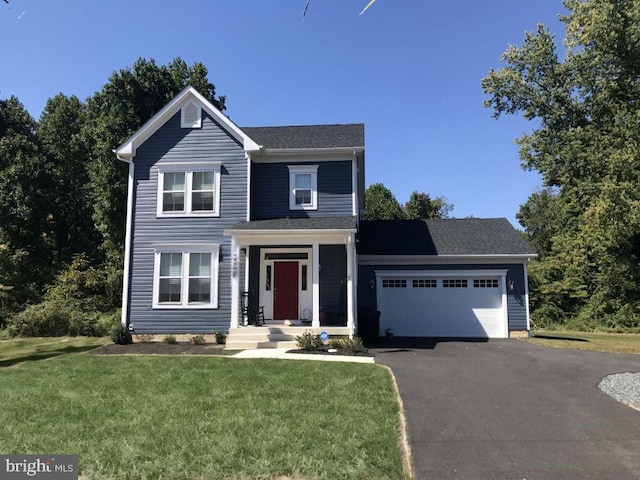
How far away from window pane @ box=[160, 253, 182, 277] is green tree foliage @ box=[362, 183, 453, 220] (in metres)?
30.8

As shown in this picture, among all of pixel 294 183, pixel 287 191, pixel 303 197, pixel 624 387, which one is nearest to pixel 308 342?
pixel 303 197

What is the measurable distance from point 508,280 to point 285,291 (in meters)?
8.54

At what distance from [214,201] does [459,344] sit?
9.70 meters

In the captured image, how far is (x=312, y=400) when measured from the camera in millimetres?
6797

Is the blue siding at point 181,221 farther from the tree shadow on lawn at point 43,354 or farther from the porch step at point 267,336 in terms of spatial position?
the tree shadow on lawn at point 43,354

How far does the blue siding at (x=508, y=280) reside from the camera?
16406 mm

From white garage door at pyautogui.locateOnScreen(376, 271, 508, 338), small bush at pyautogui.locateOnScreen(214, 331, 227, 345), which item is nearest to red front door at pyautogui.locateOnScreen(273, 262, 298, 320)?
small bush at pyautogui.locateOnScreen(214, 331, 227, 345)

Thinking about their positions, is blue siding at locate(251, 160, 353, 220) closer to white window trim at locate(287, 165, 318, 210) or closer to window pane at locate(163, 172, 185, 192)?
white window trim at locate(287, 165, 318, 210)

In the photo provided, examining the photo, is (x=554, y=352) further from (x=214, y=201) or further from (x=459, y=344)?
(x=214, y=201)

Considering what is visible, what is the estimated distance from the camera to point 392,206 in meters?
44.9

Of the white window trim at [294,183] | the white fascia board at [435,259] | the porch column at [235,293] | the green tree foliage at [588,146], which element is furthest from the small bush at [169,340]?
the green tree foliage at [588,146]

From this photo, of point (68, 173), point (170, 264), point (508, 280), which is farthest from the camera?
point (68, 173)

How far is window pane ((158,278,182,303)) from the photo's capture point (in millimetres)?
14805

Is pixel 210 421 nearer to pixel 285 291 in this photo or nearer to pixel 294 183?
pixel 285 291
